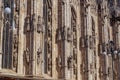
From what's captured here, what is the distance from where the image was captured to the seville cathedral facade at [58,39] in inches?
1063

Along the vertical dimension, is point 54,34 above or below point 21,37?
above

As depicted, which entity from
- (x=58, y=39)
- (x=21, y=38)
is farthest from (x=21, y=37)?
(x=58, y=39)

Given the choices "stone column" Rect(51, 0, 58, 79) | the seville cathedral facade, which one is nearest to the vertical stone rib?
the seville cathedral facade

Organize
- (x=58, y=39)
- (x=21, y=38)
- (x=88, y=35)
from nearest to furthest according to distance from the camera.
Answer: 1. (x=21, y=38)
2. (x=58, y=39)
3. (x=88, y=35)

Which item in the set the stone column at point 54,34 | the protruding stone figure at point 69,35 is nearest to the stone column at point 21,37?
the stone column at point 54,34

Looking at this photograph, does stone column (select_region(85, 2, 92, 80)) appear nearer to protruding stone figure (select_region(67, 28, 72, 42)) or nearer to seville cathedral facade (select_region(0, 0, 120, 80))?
seville cathedral facade (select_region(0, 0, 120, 80))

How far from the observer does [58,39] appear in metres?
32.1

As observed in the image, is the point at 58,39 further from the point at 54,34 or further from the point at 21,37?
the point at 21,37

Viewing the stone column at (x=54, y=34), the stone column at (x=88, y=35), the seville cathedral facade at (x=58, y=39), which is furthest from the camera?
the stone column at (x=88, y=35)

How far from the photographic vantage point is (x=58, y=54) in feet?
105

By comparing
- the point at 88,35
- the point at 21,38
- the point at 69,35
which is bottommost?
the point at 21,38

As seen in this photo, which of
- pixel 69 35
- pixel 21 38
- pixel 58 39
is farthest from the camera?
pixel 69 35

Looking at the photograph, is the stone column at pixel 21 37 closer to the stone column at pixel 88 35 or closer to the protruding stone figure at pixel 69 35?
the protruding stone figure at pixel 69 35

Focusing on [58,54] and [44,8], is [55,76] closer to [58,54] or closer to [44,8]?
[58,54]
